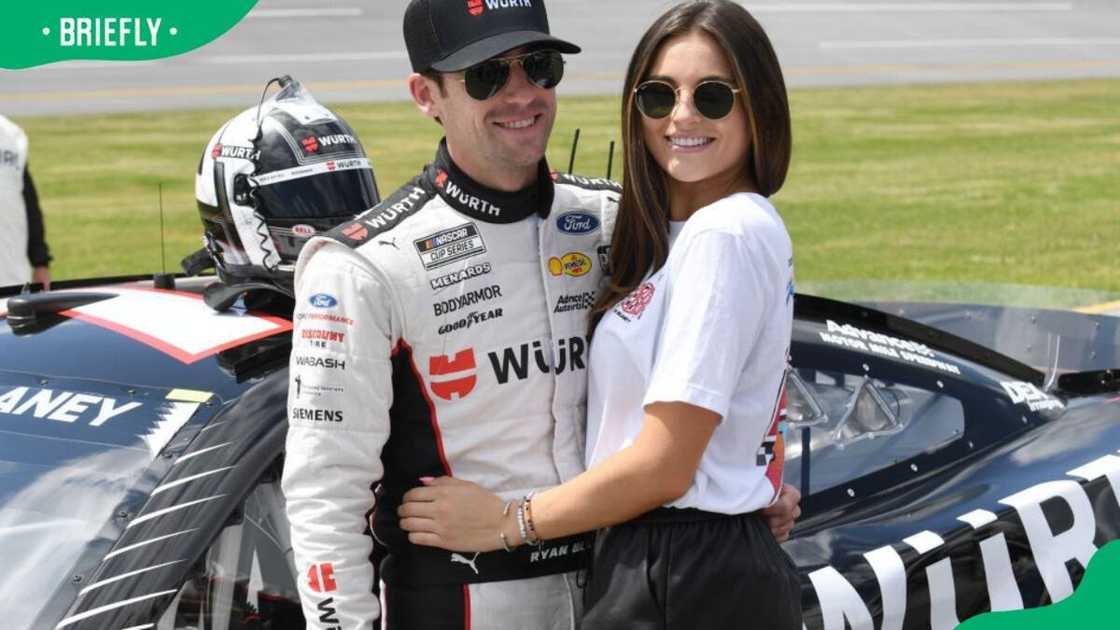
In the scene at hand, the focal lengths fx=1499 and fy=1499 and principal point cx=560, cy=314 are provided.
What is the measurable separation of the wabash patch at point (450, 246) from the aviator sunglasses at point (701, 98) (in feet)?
1.05

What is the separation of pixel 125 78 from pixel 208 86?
1.52 meters

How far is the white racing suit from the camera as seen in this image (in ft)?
→ 6.73

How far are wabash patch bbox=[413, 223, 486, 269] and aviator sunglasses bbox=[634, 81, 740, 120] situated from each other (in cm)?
32

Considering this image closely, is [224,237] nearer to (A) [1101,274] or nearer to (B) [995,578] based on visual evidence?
(B) [995,578]

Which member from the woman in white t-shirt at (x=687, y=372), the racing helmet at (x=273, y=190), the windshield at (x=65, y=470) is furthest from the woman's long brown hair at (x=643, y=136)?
the racing helmet at (x=273, y=190)

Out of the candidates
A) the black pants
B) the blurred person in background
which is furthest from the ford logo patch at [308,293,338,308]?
the blurred person in background

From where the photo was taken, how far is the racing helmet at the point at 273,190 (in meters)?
3.09

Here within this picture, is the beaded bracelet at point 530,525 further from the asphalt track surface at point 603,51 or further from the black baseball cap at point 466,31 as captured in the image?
the asphalt track surface at point 603,51

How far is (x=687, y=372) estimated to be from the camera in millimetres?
2008

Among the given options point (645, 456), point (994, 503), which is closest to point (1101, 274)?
point (994, 503)

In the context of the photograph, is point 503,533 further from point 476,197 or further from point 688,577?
point 476,197

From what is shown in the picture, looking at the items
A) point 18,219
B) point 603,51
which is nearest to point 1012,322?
point 18,219

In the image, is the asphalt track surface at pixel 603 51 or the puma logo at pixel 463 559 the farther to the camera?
the asphalt track surface at pixel 603 51

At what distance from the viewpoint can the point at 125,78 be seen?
1814cm
